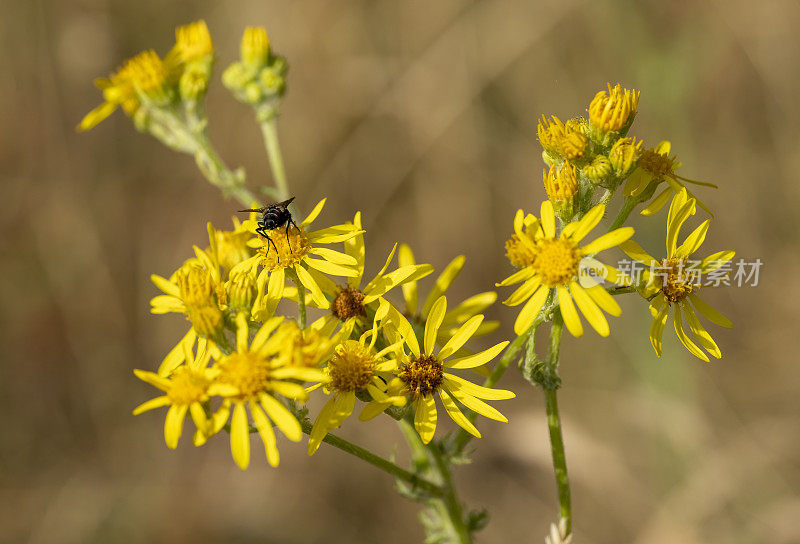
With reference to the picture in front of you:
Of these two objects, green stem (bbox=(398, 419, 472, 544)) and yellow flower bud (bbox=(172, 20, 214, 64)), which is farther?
yellow flower bud (bbox=(172, 20, 214, 64))

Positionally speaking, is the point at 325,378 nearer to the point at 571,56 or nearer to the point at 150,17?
the point at 571,56

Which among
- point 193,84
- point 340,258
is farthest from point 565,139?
point 193,84

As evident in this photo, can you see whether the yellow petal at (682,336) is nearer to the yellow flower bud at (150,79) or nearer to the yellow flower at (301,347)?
the yellow flower at (301,347)

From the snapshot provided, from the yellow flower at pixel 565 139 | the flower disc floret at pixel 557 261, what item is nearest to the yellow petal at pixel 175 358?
the flower disc floret at pixel 557 261

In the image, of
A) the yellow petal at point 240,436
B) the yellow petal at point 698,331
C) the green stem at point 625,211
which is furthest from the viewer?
the green stem at point 625,211

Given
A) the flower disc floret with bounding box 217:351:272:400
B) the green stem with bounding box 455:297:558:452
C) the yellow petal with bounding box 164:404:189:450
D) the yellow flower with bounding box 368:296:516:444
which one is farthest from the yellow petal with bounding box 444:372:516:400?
the yellow petal with bounding box 164:404:189:450

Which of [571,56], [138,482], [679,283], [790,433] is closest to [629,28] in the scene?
[571,56]

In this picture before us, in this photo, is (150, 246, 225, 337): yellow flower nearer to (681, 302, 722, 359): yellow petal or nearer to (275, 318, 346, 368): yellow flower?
(275, 318, 346, 368): yellow flower

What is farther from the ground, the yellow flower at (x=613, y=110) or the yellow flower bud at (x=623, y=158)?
the yellow flower at (x=613, y=110)
